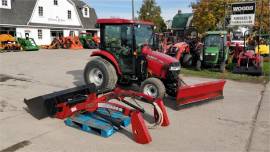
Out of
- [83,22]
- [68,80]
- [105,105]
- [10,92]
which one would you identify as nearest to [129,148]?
[105,105]

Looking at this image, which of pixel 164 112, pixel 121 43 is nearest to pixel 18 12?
pixel 121 43

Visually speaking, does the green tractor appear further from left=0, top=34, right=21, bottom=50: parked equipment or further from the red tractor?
left=0, top=34, right=21, bottom=50: parked equipment

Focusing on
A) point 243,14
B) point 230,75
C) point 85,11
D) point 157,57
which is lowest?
point 230,75

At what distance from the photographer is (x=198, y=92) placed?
25.1 ft

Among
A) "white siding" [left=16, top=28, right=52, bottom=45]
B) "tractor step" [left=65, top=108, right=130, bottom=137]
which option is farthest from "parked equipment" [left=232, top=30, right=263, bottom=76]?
"white siding" [left=16, top=28, right=52, bottom=45]

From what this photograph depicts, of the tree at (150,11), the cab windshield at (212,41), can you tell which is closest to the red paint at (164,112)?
the cab windshield at (212,41)

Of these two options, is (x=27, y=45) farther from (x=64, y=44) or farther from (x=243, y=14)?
(x=243, y=14)

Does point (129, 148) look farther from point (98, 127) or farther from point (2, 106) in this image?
point (2, 106)

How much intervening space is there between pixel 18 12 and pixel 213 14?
22.0 m

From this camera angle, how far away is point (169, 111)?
7301 millimetres

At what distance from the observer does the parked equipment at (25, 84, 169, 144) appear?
5.80 m

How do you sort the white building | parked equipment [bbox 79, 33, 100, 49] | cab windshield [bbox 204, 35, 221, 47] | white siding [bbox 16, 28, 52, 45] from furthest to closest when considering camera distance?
parked equipment [bbox 79, 33, 100, 49]
white siding [bbox 16, 28, 52, 45]
the white building
cab windshield [bbox 204, 35, 221, 47]

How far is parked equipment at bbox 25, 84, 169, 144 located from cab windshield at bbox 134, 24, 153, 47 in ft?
8.20

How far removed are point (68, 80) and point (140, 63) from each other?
13.3 ft
